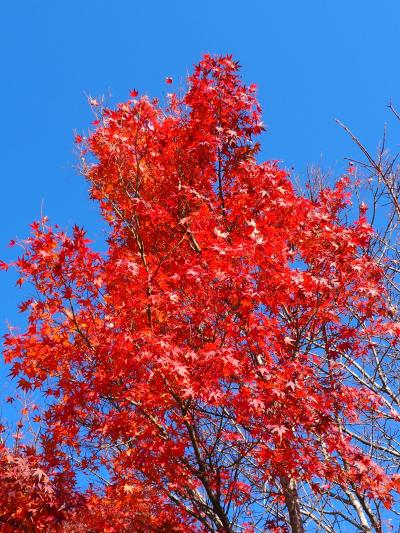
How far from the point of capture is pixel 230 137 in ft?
29.2

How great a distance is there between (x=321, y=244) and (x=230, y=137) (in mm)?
2711

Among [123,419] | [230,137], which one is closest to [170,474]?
[123,419]

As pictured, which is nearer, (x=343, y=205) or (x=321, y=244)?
(x=321, y=244)

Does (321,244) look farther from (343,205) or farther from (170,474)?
(170,474)

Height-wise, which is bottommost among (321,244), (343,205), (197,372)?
(197,372)

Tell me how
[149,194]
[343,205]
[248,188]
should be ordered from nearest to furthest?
[248,188], [149,194], [343,205]

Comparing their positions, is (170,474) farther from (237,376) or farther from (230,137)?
(230,137)

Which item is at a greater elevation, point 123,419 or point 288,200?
point 288,200

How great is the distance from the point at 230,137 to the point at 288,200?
172 centimetres

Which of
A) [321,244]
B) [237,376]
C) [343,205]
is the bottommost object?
[237,376]

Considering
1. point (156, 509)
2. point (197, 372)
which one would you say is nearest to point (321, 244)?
point (197, 372)

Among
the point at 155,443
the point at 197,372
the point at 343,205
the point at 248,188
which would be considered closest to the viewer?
the point at 197,372

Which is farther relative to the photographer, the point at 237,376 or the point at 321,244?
the point at 321,244

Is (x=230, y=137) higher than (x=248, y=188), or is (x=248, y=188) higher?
(x=230, y=137)
